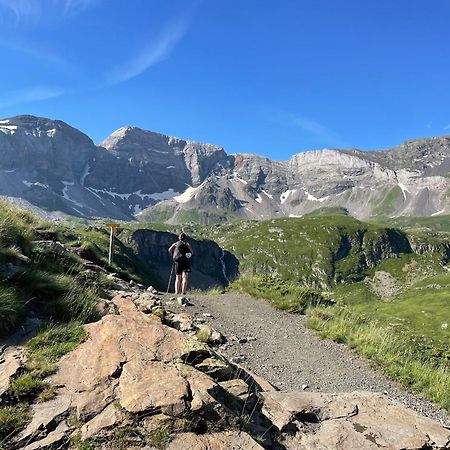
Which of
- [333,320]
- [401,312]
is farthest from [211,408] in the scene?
[401,312]

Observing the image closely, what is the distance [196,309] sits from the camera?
59.1 ft

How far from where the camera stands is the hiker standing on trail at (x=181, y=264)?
73.5 feet

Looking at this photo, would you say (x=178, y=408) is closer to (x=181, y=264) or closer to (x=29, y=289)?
(x=29, y=289)

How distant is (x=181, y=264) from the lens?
74.5 feet

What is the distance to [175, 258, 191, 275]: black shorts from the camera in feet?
74.2

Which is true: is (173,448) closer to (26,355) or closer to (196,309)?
(26,355)

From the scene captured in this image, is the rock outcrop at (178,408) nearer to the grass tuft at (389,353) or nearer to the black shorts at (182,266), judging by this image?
the grass tuft at (389,353)

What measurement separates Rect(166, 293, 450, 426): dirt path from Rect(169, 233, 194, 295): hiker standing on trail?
111 inches

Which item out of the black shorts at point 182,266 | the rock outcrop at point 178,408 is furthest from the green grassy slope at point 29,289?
the black shorts at point 182,266

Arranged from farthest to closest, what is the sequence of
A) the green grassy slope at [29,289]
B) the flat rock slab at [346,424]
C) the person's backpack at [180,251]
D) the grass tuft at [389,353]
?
the person's backpack at [180,251] < the grass tuft at [389,353] < the green grassy slope at [29,289] < the flat rock slab at [346,424]

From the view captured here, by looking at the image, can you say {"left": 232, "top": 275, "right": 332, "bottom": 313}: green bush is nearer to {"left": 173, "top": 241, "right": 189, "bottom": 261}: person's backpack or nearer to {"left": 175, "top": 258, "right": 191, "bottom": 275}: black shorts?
{"left": 175, "top": 258, "right": 191, "bottom": 275}: black shorts

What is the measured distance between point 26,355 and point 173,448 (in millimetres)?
3274

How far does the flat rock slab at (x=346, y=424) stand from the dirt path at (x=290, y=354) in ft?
8.24

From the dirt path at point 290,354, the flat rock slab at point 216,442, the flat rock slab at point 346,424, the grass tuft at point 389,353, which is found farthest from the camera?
the grass tuft at point 389,353
